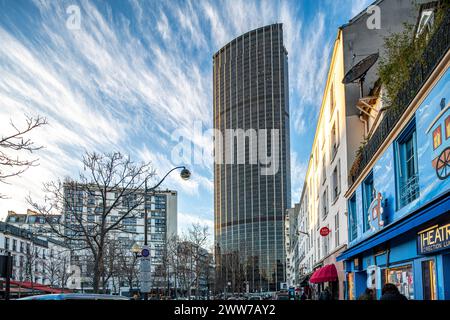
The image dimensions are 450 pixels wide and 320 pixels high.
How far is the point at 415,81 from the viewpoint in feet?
43.2

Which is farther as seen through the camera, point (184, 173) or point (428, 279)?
point (184, 173)

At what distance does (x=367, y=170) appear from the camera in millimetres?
20094

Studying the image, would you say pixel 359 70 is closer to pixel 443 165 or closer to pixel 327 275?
pixel 327 275

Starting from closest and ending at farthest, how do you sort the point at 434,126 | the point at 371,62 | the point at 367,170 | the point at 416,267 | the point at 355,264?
1. the point at 434,126
2. the point at 416,267
3. the point at 367,170
4. the point at 355,264
5. the point at 371,62

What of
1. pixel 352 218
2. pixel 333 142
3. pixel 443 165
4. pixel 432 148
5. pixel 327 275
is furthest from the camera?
pixel 333 142

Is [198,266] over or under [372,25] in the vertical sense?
under

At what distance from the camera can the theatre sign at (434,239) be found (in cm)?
955

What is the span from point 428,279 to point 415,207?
6.37 feet

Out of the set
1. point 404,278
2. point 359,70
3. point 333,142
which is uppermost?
point 359,70

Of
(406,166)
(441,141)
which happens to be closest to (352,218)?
(406,166)

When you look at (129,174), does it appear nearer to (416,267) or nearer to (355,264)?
(355,264)

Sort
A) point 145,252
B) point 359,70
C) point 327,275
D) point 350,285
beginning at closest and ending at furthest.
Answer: point 145,252
point 359,70
point 350,285
point 327,275
